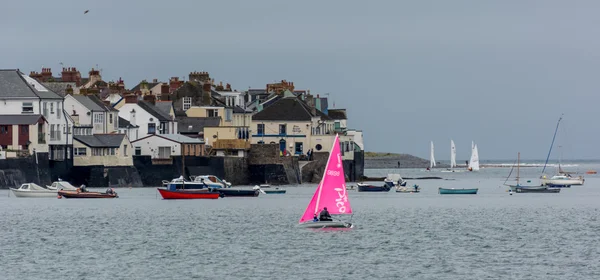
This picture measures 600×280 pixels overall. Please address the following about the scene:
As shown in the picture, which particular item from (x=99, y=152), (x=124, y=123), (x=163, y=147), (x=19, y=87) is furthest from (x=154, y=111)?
(x=19, y=87)

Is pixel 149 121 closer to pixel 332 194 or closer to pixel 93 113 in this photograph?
pixel 93 113

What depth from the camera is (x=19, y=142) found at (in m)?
123

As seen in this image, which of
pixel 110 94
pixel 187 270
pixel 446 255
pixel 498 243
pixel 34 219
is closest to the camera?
pixel 187 270

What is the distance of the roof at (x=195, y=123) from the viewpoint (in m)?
156

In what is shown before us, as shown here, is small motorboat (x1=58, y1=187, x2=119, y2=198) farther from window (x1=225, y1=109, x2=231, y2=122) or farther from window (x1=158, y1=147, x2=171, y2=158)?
window (x1=225, y1=109, x2=231, y2=122)

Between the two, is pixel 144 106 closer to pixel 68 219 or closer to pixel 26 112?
pixel 26 112

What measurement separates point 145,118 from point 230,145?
1229cm

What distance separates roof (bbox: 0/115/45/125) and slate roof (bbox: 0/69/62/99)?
241cm

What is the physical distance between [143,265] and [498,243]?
2095 cm

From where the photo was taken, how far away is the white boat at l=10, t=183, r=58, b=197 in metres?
117

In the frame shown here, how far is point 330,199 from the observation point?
75.8 m

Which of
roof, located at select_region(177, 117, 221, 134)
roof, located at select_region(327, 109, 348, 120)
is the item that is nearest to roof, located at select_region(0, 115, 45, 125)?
roof, located at select_region(177, 117, 221, 134)

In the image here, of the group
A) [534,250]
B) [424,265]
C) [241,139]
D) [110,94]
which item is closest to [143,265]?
[424,265]

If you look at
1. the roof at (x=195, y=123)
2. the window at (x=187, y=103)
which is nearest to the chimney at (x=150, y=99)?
the window at (x=187, y=103)
